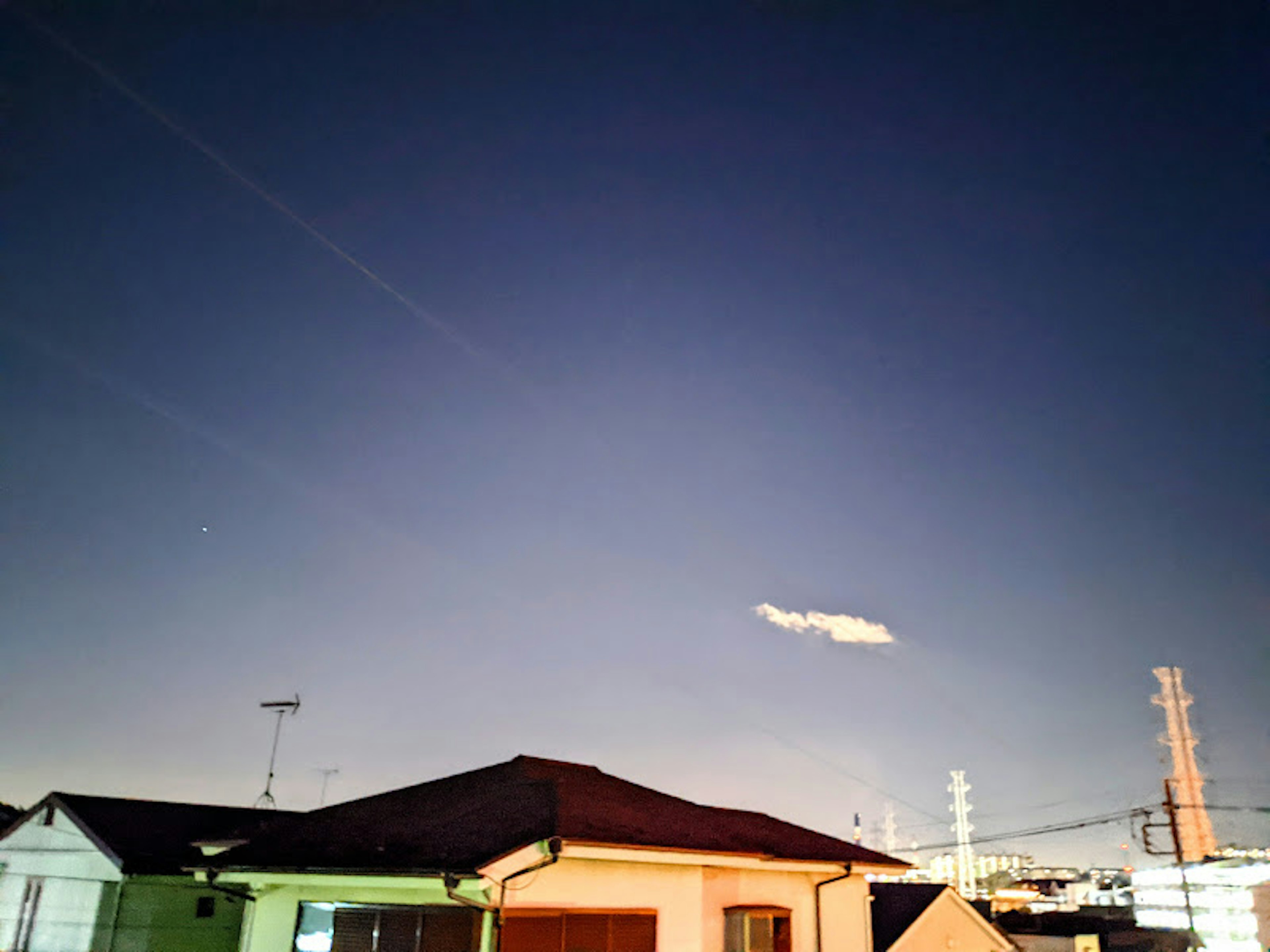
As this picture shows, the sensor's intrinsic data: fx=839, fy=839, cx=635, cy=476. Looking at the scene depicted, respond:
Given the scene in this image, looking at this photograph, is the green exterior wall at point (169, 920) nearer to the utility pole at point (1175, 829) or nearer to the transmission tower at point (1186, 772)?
the utility pole at point (1175, 829)

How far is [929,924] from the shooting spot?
21.2 meters

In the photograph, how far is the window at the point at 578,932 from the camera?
11.2 metres

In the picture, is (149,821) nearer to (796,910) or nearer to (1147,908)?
(796,910)

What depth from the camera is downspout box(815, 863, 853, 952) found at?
15562mm

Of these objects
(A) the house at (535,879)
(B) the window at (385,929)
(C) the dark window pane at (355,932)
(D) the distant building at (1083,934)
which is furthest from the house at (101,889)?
(D) the distant building at (1083,934)

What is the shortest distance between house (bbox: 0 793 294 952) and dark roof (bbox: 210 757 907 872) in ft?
26.4

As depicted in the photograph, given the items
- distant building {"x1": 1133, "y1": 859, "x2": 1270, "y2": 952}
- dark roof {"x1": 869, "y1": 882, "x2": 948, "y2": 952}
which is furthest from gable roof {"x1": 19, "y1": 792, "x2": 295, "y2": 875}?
distant building {"x1": 1133, "y1": 859, "x2": 1270, "y2": 952}

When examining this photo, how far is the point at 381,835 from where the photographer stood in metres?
13.1

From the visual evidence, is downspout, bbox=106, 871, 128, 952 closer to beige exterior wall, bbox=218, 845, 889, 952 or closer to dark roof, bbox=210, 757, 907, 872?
dark roof, bbox=210, 757, 907, 872

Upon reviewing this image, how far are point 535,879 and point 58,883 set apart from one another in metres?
18.5

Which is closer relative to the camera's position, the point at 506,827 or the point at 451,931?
the point at 451,931

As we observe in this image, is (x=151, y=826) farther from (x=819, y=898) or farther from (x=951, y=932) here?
(x=951, y=932)

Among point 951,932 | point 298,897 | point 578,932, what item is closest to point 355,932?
point 298,897

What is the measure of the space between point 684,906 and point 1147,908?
113 m
